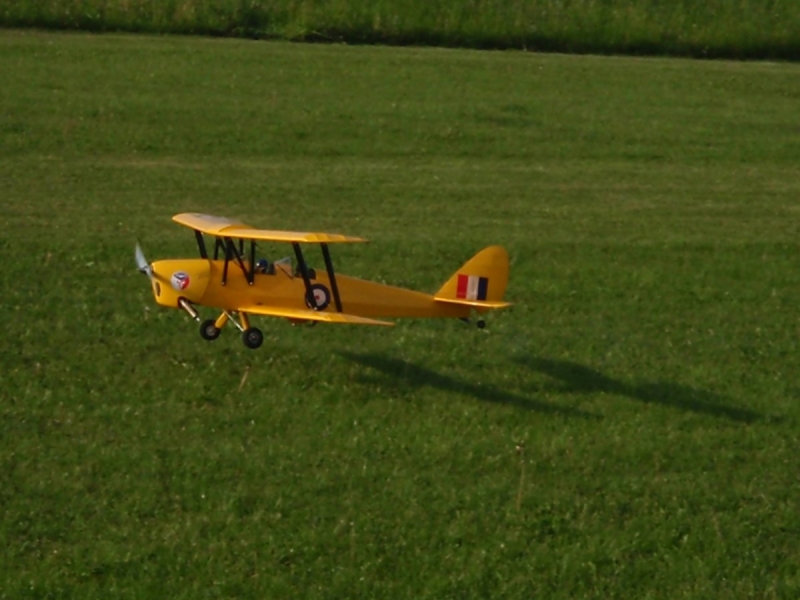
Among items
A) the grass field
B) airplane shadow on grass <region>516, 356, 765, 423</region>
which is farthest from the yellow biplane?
airplane shadow on grass <region>516, 356, 765, 423</region>

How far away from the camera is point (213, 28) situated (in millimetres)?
34031

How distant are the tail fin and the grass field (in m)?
1.29

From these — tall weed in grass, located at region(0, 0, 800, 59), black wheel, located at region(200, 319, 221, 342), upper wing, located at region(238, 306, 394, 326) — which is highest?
tall weed in grass, located at region(0, 0, 800, 59)

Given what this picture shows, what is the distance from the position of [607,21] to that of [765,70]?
4348mm

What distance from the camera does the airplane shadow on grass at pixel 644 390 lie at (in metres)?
16.0

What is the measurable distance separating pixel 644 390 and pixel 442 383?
8.15 ft

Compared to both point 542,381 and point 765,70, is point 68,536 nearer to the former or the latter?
point 542,381

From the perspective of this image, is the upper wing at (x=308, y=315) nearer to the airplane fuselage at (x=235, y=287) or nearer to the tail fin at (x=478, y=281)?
the airplane fuselage at (x=235, y=287)

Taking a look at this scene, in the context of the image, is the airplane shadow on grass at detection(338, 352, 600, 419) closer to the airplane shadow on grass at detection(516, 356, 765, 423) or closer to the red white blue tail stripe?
the airplane shadow on grass at detection(516, 356, 765, 423)

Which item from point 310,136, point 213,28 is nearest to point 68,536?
point 310,136

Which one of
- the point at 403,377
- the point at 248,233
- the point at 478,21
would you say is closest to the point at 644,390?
the point at 403,377

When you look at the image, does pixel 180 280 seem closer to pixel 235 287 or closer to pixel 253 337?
pixel 235 287

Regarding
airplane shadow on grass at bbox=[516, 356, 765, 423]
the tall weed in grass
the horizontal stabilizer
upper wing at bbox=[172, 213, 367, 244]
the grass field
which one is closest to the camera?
the grass field

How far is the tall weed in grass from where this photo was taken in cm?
3350
